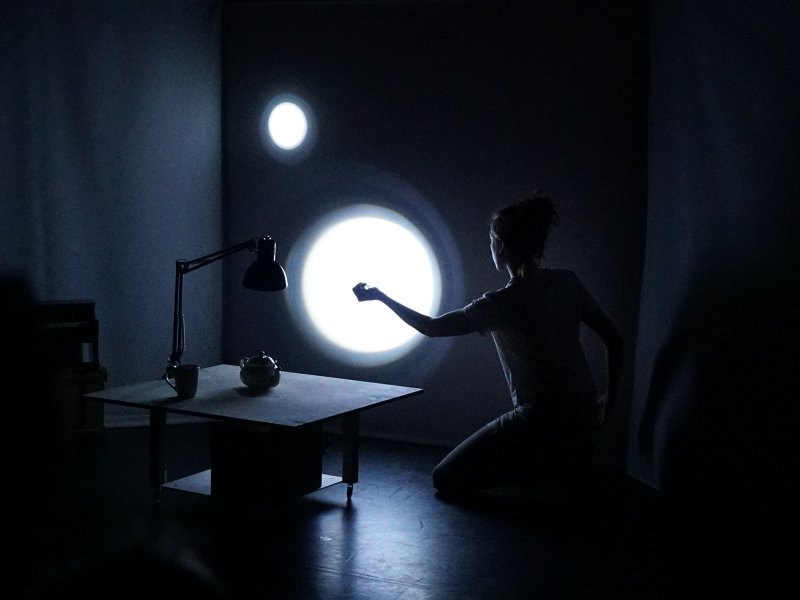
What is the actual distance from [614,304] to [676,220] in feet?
2.04

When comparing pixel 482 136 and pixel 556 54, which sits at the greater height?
pixel 556 54

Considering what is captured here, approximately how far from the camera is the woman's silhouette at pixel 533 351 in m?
3.20

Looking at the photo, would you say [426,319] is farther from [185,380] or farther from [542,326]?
[185,380]

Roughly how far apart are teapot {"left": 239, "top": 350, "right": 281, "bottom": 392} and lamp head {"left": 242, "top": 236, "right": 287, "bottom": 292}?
0.28 m

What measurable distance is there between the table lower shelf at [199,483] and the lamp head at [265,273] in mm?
822

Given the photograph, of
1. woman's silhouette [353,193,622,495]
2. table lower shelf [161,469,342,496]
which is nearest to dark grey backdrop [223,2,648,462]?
woman's silhouette [353,193,622,495]

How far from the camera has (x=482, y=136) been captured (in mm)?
4023

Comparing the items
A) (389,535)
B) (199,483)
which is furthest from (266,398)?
(389,535)

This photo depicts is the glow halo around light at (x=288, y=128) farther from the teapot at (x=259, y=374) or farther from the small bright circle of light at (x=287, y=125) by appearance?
the teapot at (x=259, y=374)

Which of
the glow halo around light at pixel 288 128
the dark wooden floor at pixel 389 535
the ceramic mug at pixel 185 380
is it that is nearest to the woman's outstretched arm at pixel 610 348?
the dark wooden floor at pixel 389 535

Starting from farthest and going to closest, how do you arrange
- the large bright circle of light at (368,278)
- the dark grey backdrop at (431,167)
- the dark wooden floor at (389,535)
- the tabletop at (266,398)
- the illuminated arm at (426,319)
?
the large bright circle of light at (368,278) → the illuminated arm at (426,319) → the dark grey backdrop at (431,167) → the tabletop at (266,398) → the dark wooden floor at (389,535)

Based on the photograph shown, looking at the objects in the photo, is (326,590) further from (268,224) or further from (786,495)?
(268,224)

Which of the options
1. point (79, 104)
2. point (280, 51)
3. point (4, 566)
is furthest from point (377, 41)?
point (4, 566)

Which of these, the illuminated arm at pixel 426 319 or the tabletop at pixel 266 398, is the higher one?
the illuminated arm at pixel 426 319
